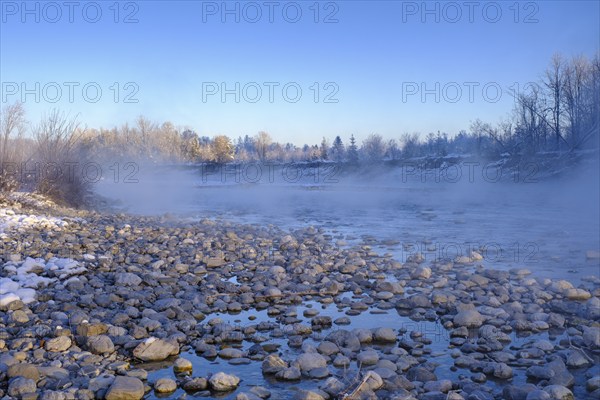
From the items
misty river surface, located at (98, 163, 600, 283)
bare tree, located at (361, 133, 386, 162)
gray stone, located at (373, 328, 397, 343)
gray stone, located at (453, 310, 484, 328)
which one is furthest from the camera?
bare tree, located at (361, 133, 386, 162)

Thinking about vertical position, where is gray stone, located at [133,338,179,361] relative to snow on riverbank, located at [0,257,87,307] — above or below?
below

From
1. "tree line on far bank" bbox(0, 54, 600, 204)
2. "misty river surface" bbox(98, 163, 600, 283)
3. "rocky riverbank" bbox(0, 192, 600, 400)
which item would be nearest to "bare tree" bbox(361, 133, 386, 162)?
"tree line on far bank" bbox(0, 54, 600, 204)

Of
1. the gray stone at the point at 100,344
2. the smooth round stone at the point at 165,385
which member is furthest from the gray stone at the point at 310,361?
the gray stone at the point at 100,344

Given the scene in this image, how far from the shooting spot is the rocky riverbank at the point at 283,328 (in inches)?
143

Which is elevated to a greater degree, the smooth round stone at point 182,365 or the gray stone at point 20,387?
the gray stone at point 20,387

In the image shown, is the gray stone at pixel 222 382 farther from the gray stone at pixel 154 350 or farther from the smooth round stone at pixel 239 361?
the gray stone at pixel 154 350

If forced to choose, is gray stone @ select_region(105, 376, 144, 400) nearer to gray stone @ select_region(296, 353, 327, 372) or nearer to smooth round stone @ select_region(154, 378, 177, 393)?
smooth round stone @ select_region(154, 378, 177, 393)

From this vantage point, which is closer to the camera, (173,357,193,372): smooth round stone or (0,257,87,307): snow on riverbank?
(173,357,193,372): smooth round stone

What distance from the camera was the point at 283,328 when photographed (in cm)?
493

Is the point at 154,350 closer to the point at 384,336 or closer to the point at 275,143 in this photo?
the point at 384,336

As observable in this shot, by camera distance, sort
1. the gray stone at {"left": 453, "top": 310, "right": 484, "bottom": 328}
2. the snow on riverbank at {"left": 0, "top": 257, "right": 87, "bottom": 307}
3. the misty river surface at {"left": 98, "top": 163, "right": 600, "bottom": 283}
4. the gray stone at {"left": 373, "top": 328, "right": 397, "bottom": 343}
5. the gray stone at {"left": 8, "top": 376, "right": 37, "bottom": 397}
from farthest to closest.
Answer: the misty river surface at {"left": 98, "top": 163, "right": 600, "bottom": 283}
the snow on riverbank at {"left": 0, "top": 257, "right": 87, "bottom": 307}
the gray stone at {"left": 453, "top": 310, "right": 484, "bottom": 328}
the gray stone at {"left": 373, "top": 328, "right": 397, "bottom": 343}
the gray stone at {"left": 8, "top": 376, "right": 37, "bottom": 397}

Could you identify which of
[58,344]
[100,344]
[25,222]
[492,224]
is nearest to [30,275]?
[58,344]

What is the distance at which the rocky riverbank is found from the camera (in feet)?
11.9

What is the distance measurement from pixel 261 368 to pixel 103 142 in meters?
69.9
